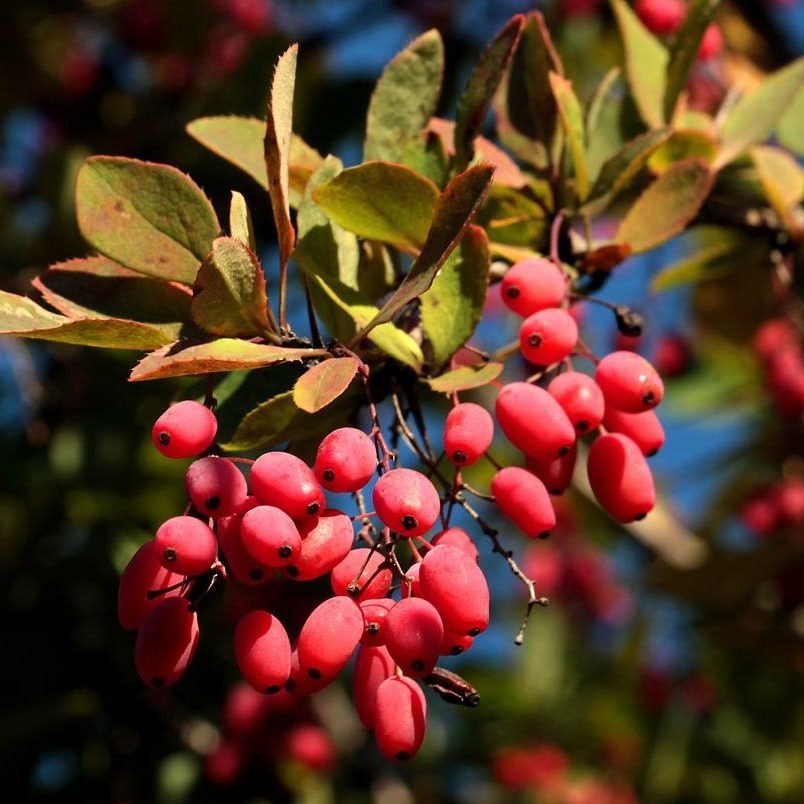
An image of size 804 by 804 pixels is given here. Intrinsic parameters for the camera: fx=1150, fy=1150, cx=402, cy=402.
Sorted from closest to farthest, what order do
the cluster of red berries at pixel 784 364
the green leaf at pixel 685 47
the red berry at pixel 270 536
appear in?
the red berry at pixel 270 536 < the green leaf at pixel 685 47 < the cluster of red berries at pixel 784 364

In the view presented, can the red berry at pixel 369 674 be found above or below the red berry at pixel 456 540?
below

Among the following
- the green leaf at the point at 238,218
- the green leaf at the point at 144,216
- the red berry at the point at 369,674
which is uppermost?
the green leaf at the point at 238,218

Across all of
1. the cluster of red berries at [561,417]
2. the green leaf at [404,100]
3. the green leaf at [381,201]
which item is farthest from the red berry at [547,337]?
the green leaf at [404,100]

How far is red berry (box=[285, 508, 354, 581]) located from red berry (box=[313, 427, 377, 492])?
21mm

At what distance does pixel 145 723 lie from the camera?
5.34 feet

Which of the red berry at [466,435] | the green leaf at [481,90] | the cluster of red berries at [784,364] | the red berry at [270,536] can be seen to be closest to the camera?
the red berry at [270,536]

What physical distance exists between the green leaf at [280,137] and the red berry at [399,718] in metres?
0.29

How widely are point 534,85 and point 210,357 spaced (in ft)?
1.52

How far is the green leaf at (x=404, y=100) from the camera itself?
0.91 meters

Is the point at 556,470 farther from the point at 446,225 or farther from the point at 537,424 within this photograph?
the point at 446,225

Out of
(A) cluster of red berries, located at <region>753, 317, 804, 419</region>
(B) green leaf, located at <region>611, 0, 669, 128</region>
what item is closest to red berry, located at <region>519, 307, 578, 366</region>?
(B) green leaf, located at <region>611, 0, 669, 128</region>

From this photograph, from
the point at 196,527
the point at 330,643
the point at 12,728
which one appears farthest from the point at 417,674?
the point at 12,728

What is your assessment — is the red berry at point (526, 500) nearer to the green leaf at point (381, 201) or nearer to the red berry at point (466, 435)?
the red berry at point (466, 435)

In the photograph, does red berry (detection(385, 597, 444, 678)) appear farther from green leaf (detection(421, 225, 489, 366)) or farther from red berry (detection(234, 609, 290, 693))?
green leaf (detection(421, 225, 489, 366))
